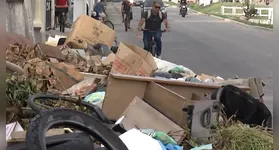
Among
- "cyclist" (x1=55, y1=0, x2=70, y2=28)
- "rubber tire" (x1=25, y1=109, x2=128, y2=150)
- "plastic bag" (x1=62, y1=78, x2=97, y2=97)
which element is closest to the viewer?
"rubber tire" (x1=25, y1=109, x2=128, y2=150)

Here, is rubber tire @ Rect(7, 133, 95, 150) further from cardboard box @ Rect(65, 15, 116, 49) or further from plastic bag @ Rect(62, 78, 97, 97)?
cardboard box @ Rect(65, 15, 116, 49)

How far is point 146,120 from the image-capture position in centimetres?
573

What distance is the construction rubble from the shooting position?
516 cm

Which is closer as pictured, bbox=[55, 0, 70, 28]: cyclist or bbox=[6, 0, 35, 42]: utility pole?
bbox=[6, 0, 35, 42]: utility pole

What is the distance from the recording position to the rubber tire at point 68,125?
3.02 meters

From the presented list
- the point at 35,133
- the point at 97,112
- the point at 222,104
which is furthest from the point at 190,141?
the point at 35,133

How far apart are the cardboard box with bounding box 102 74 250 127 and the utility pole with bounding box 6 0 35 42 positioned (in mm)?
5638

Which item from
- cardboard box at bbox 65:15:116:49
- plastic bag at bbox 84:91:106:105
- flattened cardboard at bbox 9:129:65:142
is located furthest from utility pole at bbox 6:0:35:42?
flattened cardboard at bbox 9:129:65:142

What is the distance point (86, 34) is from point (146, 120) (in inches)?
222

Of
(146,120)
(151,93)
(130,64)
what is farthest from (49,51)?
(146,120)

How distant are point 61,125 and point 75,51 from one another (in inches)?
267

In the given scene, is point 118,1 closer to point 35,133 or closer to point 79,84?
point 79,84

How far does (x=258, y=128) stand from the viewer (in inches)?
216

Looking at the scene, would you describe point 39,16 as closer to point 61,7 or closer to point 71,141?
point 61,7
